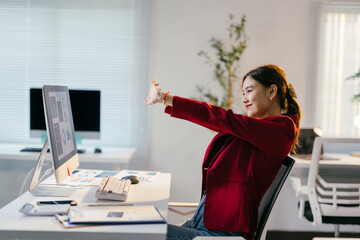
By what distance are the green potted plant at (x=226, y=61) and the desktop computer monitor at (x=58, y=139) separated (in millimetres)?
1957

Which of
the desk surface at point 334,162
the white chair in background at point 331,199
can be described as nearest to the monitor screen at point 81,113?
the desk surface at point 334,162

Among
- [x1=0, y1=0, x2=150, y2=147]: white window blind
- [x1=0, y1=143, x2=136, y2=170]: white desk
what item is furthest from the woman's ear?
[x1=0, y1=0, x2=150, y2=147]: white window blind

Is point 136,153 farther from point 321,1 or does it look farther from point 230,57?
point 321,1

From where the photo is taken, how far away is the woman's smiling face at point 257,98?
1.87m

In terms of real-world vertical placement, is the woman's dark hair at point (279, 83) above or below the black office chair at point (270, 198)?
above

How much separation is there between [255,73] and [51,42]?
2612 millimetres

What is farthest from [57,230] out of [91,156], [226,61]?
[226,61]

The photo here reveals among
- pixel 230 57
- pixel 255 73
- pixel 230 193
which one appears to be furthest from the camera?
pixel 230 57

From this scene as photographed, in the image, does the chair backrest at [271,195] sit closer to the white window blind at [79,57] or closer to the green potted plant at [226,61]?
the green potted plant at [226,61]

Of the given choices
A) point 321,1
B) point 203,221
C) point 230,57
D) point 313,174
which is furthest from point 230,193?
point 321,1

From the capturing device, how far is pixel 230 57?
12.5 ft

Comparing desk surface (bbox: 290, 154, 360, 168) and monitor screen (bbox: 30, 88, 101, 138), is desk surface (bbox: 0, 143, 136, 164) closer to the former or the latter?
monitor screen (bbox: 30, 88, 101, 138)

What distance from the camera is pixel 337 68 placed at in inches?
155

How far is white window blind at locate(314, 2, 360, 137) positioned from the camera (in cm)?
390
